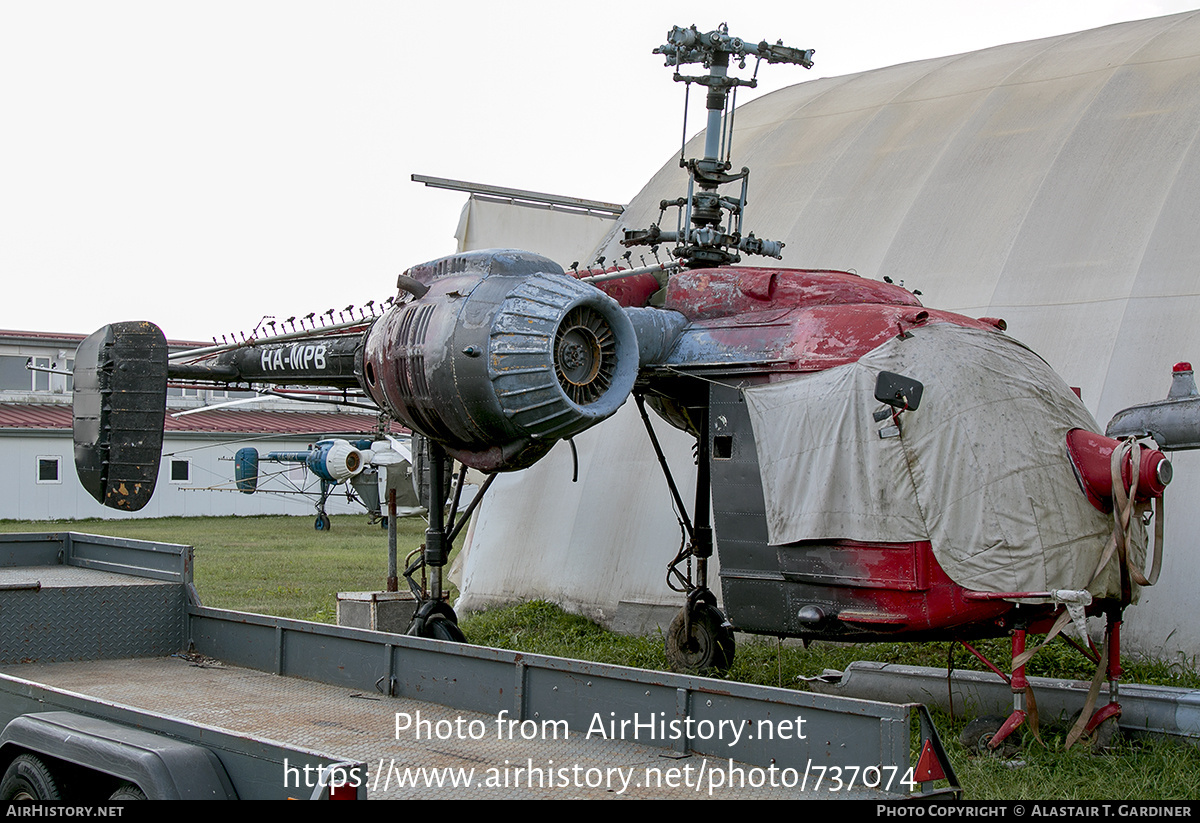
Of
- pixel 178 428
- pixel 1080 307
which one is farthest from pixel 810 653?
pixel 178 428

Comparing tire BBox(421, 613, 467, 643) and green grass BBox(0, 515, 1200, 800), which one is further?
tire BBox(421, 613, 467, 643)

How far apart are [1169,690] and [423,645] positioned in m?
4.81

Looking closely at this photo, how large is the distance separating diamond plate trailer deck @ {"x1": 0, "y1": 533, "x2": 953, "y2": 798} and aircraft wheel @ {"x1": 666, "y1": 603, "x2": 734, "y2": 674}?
3.97 m

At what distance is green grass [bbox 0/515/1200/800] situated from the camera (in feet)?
21.5

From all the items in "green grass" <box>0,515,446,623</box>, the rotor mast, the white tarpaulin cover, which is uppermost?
the rotor mast

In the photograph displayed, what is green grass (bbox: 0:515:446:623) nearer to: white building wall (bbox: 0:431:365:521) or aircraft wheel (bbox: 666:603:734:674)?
white building wall (bbox: 0:431:365:521)

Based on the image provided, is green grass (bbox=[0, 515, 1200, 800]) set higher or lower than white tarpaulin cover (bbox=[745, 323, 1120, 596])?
lower

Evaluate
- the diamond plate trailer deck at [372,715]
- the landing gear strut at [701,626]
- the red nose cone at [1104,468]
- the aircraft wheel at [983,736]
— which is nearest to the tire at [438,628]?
the landing gear strut at [701,626]

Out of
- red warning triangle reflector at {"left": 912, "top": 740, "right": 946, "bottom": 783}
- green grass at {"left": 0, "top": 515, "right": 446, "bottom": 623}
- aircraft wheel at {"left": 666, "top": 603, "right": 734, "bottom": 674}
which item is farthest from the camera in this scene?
green grass at {"left": 0, "top": 515, "right": 446, "bottom": 623}

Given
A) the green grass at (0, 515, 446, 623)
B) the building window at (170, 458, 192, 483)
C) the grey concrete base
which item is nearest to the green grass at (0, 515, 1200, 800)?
the green grass at (0, 515, 446, 623)

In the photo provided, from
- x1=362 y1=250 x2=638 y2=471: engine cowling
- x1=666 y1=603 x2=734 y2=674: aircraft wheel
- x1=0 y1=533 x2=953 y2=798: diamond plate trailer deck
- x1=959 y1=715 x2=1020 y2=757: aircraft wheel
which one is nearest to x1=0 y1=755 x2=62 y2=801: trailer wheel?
x1=0 y1=533 x2=953 y2=798: diamond plate trailer deck

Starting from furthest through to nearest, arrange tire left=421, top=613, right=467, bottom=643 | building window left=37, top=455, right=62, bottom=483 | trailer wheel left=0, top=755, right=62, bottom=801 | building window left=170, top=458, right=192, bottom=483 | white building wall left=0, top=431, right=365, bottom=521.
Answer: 1. building window left=170, top=458, right=192, bottom=483
2. building window left=37, top=455, right=62, bottom=483
3. white building wall left=0, top=431, right=365, bottom=521
4. tire left=421, top=613, right=467, bottom=643
5. trailer wheel left=0, top=755, right=62, bottom=801

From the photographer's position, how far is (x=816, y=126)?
643 inches

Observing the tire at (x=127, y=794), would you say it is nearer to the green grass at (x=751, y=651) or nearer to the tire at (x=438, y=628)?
the green grass at (x=751, y=651)
